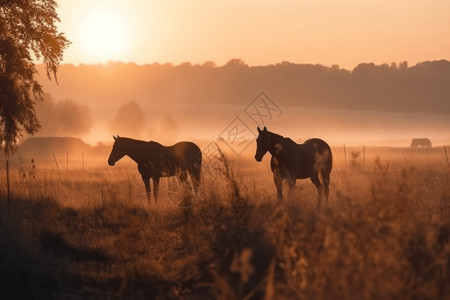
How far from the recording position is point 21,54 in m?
19.9

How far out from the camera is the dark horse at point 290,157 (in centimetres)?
1549

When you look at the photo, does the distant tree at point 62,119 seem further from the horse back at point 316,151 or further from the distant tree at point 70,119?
the horse back at point 316,151

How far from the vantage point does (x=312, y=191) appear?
19.0m

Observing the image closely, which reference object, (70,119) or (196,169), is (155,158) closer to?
(196,169)

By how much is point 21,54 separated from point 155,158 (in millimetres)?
6265

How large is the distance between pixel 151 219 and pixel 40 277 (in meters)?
4.28

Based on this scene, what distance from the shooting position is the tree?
1945cm

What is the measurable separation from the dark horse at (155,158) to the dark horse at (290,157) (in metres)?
2.88

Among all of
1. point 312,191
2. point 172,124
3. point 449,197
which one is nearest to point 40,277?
point 449,197

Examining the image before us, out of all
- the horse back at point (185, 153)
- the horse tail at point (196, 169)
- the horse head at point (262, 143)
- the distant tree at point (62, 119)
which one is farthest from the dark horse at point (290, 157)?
the distant tree at point (62, 119)

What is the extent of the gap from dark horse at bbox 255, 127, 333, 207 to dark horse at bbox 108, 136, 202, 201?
288 centimetres

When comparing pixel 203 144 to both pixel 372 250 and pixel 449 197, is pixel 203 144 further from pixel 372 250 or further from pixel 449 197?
pixel 372 250

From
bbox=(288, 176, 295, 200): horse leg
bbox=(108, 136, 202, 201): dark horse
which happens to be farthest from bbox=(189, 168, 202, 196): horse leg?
bbox=(288, 176, 295, 200): horse leg

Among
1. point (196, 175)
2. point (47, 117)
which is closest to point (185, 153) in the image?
point (196, 175)
